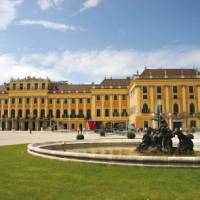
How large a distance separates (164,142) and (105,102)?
7006 centimetres

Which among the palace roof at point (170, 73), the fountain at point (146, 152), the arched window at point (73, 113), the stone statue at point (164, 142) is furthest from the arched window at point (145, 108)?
the stone statue at point (164, 142)

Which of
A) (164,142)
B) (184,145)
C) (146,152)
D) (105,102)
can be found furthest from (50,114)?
(184,145)

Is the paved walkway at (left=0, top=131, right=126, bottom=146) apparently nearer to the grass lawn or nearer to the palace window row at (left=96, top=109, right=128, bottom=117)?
the grass lawn

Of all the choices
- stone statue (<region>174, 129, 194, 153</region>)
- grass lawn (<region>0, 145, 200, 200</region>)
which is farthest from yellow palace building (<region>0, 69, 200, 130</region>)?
grass lawn (<region>0, 145, 200, 200</region>)

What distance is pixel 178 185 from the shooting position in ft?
29.9

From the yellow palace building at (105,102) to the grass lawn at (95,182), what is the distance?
56.8 m

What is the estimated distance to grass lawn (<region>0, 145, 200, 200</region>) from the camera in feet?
26.5

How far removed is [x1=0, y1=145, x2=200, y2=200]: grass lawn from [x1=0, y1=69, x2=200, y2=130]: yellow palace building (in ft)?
187

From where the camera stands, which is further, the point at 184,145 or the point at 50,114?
the point at 50,114

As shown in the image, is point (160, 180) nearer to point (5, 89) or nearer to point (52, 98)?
point (52, 98)

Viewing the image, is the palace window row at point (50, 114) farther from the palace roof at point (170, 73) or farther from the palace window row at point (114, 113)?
the palace roof at point (170, 73)

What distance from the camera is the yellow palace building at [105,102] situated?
7069 centimetres

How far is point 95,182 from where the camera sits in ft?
31.5

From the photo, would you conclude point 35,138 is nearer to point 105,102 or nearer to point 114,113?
point 105,102
